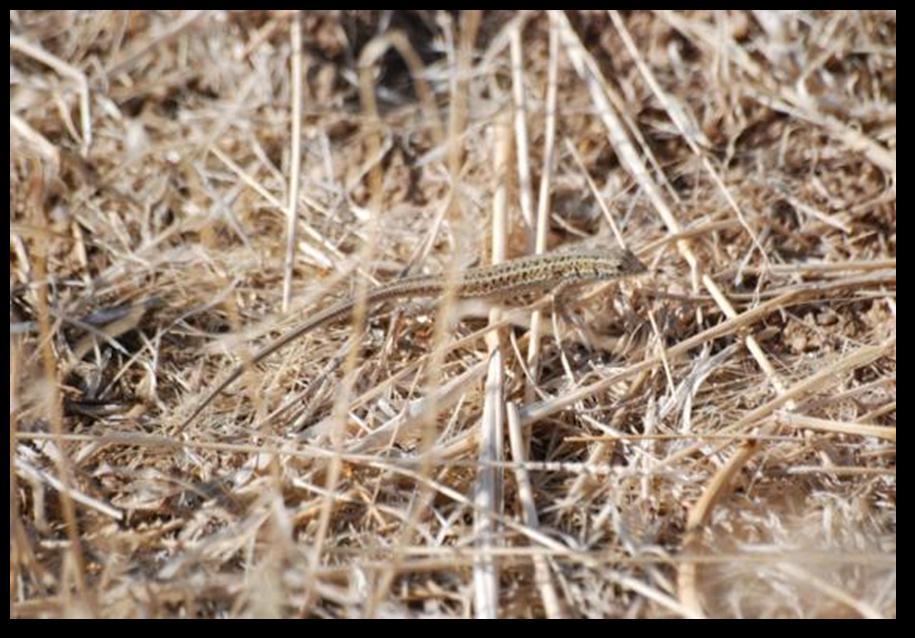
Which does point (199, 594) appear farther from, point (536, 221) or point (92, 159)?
point (92, 159)

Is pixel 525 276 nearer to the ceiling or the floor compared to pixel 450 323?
nearer to the ceiling

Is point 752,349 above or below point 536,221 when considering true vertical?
below

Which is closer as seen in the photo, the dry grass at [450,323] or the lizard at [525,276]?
the dry grass at [450,323]

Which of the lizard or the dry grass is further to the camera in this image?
the lizard

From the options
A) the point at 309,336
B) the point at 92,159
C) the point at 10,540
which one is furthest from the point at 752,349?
the point at 92,159

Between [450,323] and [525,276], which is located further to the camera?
[525,276]

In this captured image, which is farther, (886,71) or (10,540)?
(886,71)
